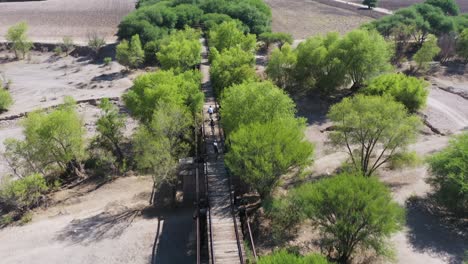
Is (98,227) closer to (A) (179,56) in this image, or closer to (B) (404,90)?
(A) (179,56)

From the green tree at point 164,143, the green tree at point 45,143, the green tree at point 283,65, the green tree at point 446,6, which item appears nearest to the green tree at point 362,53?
the green tree at point 283,65

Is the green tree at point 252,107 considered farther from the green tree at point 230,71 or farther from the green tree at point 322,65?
the green tree at point 322,65

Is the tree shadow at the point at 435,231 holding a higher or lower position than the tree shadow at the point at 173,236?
higher

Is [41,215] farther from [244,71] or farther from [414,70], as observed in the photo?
[414,70]

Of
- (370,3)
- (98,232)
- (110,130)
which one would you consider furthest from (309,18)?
(98,232)

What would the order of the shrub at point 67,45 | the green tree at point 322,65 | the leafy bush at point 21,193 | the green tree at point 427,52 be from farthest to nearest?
the shrub at point 67,45, the green tree at point 427,52, the green tree at point 322,65, the leafy bush at point 21,193

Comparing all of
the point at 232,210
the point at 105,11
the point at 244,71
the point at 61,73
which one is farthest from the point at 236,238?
the point at 105,11
